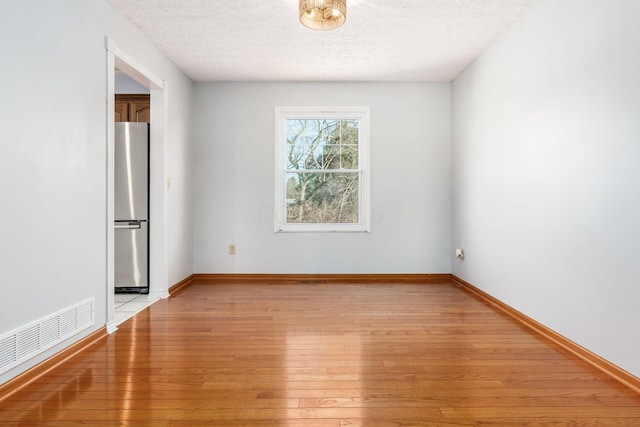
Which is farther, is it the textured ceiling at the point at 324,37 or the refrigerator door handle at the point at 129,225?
the refrigerator door handle at the point at 129,225

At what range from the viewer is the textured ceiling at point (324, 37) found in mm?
2891

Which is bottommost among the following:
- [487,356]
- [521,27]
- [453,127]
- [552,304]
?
[487,356]

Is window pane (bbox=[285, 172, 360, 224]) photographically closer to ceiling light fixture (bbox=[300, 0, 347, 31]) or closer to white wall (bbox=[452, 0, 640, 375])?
white wall (bbox=[452, 0, 640, 375])

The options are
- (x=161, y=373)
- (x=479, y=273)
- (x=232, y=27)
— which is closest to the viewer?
(x=161, y=373)

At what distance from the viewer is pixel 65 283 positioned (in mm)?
2314

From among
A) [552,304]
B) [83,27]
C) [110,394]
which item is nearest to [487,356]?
[552,304]

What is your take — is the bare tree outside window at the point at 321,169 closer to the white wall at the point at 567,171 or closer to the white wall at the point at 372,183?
the white wall at the point at 372,183

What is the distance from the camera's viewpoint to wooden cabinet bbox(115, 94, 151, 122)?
461 cm

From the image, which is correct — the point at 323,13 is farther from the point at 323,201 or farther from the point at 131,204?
the point at 131,204

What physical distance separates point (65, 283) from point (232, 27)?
2394 millimetres

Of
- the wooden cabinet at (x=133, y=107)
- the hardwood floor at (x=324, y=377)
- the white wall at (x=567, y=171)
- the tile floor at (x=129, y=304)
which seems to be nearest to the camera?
the hardwood floor at (x=324, y=377)

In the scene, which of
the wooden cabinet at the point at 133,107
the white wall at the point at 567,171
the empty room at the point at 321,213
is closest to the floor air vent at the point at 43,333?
the empty room at the point at 321,213

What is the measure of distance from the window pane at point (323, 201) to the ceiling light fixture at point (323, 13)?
2.21 m

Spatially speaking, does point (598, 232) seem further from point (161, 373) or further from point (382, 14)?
point (161, 373)
